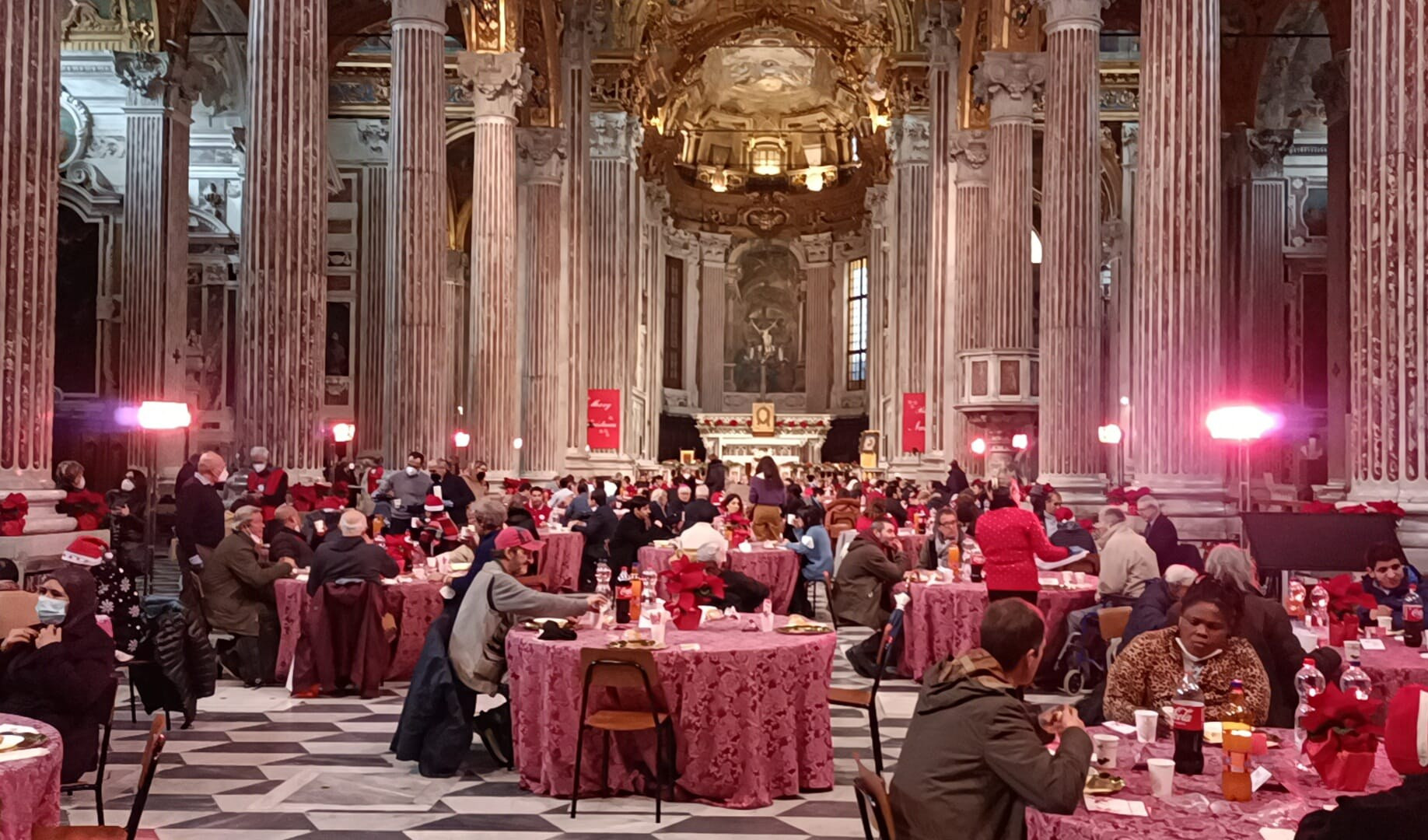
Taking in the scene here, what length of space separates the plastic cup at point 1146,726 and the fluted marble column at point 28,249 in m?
7.53

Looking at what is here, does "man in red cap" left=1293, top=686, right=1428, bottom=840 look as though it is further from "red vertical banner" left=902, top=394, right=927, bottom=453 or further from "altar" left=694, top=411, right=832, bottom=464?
"altar" left=694, top=411, right=832, bottom=464

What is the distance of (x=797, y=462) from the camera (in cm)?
4419

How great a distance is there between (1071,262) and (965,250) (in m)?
8.98

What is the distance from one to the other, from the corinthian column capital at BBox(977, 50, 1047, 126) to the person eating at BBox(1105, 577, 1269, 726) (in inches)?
758

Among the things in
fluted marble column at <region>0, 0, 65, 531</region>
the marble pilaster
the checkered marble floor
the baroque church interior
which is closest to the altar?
the baroque church interior

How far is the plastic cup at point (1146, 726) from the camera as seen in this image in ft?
15.5

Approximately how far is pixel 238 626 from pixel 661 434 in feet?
112

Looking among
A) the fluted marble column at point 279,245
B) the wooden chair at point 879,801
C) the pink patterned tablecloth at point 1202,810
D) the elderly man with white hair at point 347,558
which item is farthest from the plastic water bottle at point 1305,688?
the fluted marble column at point 279,245

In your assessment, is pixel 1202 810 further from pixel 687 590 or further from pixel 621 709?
pixel 687 590

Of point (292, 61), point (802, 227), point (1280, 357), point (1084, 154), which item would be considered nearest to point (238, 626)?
point (292, 61)

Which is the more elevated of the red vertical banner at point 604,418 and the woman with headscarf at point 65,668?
the red vertical banner at point 604,418

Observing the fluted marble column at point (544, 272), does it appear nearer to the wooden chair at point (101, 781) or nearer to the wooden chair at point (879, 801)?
the wooden chair at point (101, 781)

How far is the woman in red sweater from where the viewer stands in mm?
9539

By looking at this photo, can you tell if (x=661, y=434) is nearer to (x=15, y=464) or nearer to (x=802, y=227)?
(x=802, y=227)
